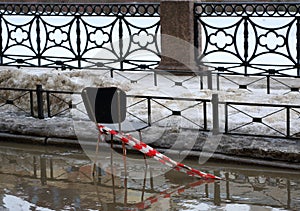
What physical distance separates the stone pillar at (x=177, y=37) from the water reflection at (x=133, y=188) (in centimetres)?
400

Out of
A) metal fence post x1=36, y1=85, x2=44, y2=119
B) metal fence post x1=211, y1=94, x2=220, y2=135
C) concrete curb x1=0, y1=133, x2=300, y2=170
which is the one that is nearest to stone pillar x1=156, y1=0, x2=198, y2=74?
metal fence post x1=36, y1=85, x2=44, y2=119

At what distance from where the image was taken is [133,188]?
8.91 m

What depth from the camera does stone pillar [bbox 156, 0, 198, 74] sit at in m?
13.8

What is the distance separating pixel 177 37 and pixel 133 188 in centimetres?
544

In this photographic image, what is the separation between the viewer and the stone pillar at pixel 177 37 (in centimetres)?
1375

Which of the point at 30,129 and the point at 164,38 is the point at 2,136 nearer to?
the point at 30,129

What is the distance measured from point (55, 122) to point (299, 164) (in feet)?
11.7

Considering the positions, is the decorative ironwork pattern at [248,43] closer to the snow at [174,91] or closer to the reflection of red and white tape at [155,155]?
the snow at [174,91]

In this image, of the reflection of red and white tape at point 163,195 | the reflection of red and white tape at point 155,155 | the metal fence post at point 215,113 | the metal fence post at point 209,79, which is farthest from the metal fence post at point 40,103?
the reflection of red and white tape at point 163,195

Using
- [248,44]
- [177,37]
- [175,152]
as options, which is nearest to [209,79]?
[177,37]

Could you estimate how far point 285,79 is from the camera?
44.5ft

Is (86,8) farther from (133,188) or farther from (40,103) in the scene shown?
(133,188)

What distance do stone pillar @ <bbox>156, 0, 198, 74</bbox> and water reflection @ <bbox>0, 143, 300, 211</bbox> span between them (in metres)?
4.00

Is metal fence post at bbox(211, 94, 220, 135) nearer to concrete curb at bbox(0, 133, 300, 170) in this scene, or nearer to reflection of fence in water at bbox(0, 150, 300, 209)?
concrete curb at bbox(0, 133, 300, 170)
